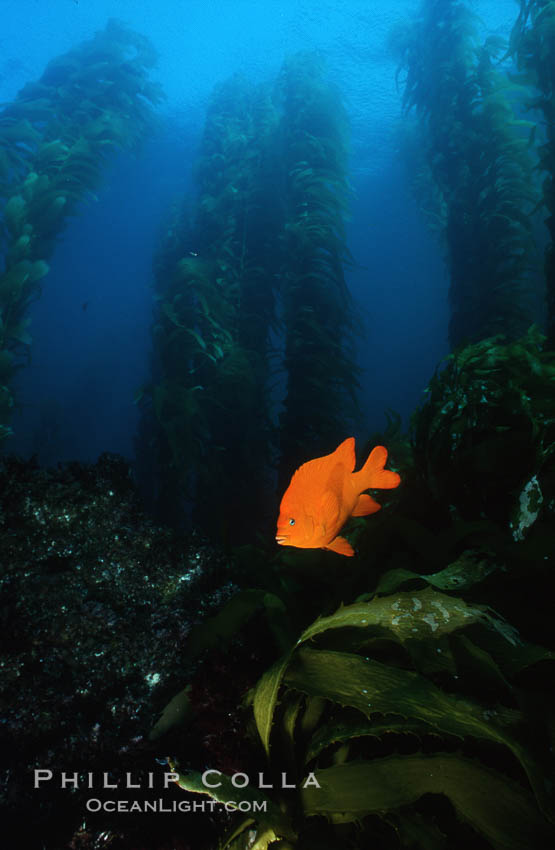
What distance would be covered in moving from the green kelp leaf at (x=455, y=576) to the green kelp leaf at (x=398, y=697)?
0.35 meters

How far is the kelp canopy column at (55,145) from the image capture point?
568cm

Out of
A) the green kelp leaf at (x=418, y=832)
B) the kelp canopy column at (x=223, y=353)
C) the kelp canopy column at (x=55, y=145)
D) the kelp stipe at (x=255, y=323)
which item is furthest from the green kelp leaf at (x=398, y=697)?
the kelp canopy column at (x=55, y=145)

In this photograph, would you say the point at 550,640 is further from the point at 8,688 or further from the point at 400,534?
the point at 8,688

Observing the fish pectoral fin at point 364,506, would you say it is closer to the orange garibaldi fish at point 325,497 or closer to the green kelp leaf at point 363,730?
the orange garibaldi fish at point 325,497

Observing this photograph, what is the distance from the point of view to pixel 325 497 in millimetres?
1752

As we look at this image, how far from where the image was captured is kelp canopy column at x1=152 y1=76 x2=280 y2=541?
4.73m

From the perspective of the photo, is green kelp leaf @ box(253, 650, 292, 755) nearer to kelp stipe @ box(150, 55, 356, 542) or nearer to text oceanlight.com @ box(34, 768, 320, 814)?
text oceanlight.com @ box(34, 768, 320, 814)

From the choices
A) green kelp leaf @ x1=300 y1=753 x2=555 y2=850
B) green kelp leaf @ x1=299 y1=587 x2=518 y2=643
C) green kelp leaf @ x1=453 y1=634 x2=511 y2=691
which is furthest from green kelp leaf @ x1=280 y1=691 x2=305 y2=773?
green kelp leaf @ x1=453 y1=634 x2=511 y2=691

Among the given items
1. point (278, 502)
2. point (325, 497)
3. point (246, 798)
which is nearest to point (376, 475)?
point (325, 497)

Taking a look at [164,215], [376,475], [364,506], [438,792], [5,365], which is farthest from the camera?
[164,215]

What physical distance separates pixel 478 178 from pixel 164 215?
769 cm

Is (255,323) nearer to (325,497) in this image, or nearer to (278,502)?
(278,502)

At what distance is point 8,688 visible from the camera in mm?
1765

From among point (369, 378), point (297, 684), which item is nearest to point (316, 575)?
point (297, 684)
